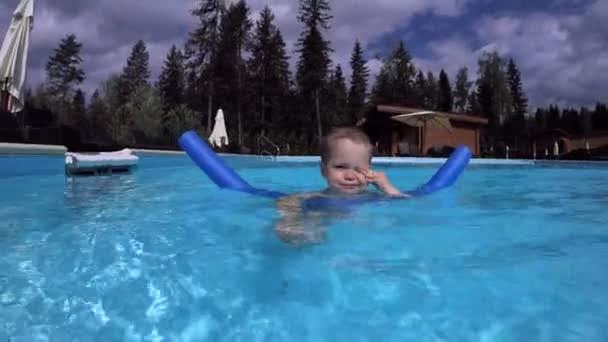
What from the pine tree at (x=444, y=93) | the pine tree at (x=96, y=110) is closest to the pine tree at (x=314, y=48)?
the pine tree at (x=96, y=110)

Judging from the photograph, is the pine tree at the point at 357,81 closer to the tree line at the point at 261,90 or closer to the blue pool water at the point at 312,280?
the tree line at the point at 261,90

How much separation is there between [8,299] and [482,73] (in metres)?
57.5

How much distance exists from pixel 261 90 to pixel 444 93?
23.2 m

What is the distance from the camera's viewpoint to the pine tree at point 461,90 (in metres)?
55.1

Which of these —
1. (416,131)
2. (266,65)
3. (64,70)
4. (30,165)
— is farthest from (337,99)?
(30,165)

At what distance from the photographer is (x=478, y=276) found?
5.08 ft

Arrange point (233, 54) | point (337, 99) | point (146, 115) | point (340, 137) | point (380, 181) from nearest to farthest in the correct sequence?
point (340, 137) → point (380, 181) → point (146, 115) → point (233, 54) → point (337, 99)

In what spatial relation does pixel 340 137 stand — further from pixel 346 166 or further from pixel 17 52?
pixel 17 52

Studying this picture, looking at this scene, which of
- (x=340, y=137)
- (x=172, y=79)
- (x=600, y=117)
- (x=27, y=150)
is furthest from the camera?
(x=600, y=117)

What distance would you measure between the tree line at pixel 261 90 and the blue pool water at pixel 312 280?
13.3 m

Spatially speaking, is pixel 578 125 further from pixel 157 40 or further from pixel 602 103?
pixel 157 40

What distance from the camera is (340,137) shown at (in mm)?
2746

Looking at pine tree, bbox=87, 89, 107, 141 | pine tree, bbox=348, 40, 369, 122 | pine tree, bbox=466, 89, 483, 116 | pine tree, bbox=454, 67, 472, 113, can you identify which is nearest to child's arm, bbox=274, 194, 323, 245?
pine tree, bbox=87, 89, 107, 141

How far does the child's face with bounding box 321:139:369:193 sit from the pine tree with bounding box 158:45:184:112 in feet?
131
